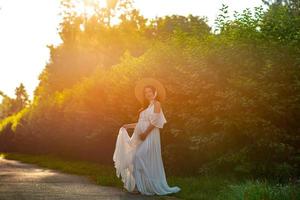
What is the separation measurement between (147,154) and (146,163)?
19cm

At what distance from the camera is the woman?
32.4 feet

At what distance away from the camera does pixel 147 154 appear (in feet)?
33.1

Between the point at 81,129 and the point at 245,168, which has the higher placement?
the point at 81,129

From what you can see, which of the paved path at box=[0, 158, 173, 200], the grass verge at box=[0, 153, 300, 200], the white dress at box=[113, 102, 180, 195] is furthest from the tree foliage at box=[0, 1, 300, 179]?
the paved path at box=[0, 158, 173, 200]

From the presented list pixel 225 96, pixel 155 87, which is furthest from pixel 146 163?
pixel 225 96

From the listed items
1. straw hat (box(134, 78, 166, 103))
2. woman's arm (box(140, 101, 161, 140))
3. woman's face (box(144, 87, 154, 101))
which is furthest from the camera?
straw hat (box(134, 78, 166, 103))

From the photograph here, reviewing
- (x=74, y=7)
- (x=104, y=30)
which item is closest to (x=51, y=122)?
(x=104, y=30)

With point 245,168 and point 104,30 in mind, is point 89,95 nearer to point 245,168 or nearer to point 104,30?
point 245,168

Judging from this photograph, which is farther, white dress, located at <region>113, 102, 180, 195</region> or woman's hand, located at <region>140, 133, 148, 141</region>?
woman's hand, located at <region>140, 133, 148, 141</region>

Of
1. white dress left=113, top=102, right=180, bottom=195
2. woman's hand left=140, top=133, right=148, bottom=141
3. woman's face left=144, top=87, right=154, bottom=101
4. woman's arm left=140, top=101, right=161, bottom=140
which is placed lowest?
A: white dress left=113, top=102, right=180, bottom=195

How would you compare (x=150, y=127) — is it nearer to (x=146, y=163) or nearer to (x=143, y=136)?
(x=143, y=136)

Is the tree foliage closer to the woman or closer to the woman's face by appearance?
the woman

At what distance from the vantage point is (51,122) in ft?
88.2

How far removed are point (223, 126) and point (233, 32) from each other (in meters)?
2.67
